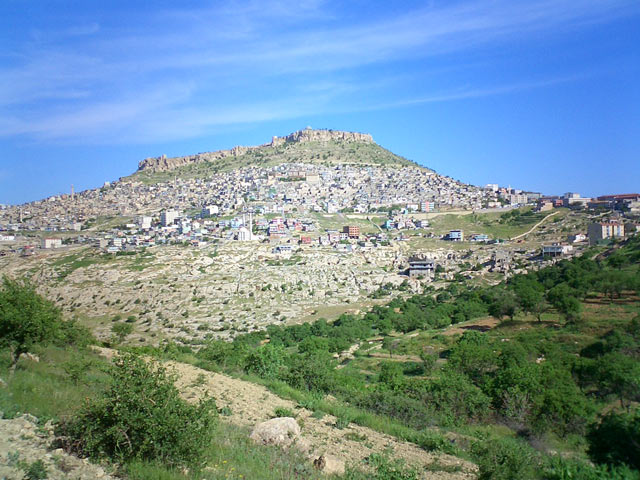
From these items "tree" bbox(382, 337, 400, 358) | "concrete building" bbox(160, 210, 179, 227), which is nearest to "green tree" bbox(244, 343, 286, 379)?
"tree" bbox(382, 337, 400, 358)

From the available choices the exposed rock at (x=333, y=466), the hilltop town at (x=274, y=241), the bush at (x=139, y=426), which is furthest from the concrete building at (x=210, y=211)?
the bush at (x=139, y=426)

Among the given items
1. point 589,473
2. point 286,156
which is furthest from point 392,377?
point 286,156

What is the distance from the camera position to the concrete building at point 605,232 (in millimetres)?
47625

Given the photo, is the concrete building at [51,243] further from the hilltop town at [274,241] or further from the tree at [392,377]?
the tree at [392,377]

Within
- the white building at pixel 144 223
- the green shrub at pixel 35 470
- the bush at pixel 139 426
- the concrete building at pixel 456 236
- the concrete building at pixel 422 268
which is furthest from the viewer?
the white building at pixel 144 223

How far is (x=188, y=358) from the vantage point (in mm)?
13297

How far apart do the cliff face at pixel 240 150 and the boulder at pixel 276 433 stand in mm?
127657

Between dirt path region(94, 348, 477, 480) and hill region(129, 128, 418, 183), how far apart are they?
105664 millimetres

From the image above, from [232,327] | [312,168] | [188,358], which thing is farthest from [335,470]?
[312,168]

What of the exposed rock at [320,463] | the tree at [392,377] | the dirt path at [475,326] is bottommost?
the tree at [392,377]

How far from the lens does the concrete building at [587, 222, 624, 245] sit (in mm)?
47625

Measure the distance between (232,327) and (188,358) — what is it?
18.8m

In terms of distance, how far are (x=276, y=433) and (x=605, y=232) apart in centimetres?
5266

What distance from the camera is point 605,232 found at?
158 feet
